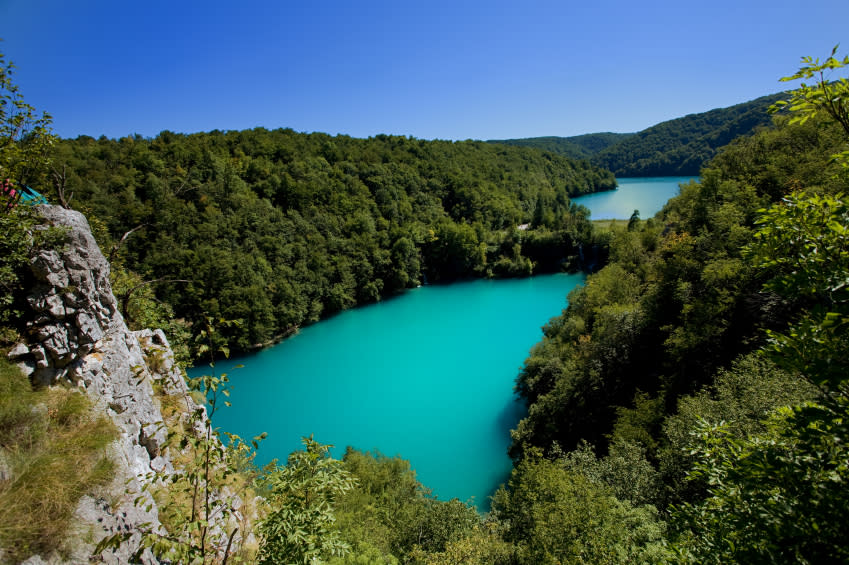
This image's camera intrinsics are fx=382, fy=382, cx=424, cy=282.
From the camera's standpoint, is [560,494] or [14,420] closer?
[14,420]

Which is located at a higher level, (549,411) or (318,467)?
(318,467)

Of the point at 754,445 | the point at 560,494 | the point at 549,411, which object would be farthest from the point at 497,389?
the point at 754,445

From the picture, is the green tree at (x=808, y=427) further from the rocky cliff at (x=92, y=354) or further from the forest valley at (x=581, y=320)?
the rocky cliff at (x=92, y=354)

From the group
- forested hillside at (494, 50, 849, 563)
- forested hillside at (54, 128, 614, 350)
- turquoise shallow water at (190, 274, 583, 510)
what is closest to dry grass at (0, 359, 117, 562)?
forested hillside at (494, 50, 849, 563)

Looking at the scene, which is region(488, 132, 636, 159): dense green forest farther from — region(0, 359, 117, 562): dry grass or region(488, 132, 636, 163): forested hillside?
region(0, 359, 117, 562): dry grass

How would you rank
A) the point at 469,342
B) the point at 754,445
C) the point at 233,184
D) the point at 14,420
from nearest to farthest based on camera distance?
the point at 754,445 < the point at 14,420 < the point at 469,342 < the point at 233,184

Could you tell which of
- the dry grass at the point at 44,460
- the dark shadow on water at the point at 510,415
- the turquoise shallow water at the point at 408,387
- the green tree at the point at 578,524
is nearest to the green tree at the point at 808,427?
the green tree at the point at 578,524

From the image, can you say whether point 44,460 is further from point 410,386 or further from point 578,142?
point 578,142

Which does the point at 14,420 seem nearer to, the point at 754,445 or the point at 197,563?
the point at 197,563
